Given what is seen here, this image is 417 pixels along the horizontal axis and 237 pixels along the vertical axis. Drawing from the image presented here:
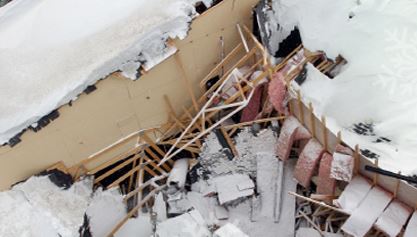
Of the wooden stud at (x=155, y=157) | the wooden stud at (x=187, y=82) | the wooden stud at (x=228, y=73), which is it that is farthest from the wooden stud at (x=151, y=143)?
the wooden stud at (x=228, y=73)

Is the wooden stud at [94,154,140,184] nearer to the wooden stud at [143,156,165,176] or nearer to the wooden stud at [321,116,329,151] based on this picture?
the wooden stud at [143,156,165,176]

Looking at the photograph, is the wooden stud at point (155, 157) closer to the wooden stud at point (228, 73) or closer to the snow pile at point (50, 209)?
the snow pile at point (50, 209)

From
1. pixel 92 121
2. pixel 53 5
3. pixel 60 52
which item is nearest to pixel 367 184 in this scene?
pixel 92 121

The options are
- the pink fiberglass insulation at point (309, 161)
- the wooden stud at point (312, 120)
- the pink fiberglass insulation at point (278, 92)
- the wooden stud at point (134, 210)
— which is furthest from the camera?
the wooden stud at point (134, 210)

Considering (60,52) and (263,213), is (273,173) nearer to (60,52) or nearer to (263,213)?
(263,213)

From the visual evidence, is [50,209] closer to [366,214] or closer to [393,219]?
[366,214]

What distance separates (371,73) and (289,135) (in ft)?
3.26

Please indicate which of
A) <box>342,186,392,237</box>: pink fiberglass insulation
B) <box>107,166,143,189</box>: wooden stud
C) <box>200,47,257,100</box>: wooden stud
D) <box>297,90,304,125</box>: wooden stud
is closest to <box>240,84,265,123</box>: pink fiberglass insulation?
<box>200,47,257,100</box>: wooden stud

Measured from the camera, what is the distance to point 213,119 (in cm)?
600

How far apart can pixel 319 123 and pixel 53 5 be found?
2850 millimetres

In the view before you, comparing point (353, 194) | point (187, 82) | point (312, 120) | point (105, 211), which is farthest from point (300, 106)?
point (105, 211)

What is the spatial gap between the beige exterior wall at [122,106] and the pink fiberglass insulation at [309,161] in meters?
1.42

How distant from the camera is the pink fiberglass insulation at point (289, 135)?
5230 mm

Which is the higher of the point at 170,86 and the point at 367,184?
the point at 170,86
